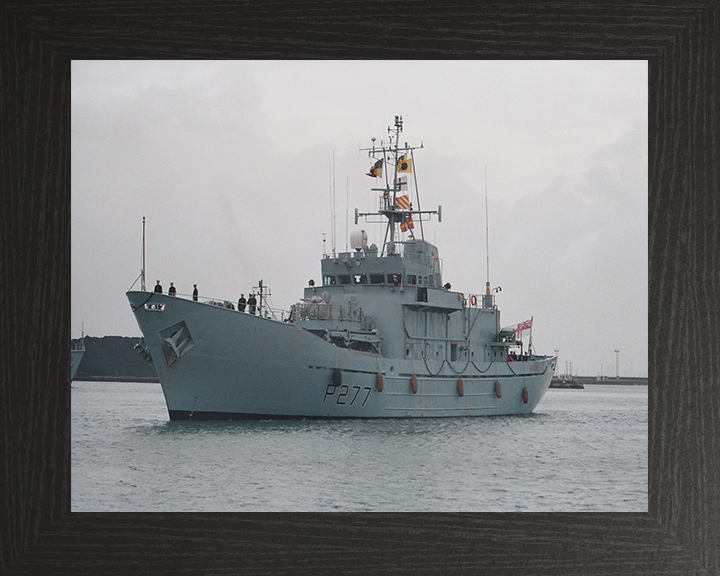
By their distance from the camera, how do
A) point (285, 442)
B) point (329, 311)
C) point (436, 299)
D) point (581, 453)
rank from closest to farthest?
point (285, 442) < point (581, 453) < point (329, 311) < point (436, 299)

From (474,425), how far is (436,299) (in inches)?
97.3

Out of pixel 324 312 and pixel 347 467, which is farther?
pixel 324 312

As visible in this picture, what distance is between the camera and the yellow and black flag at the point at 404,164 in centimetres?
1624

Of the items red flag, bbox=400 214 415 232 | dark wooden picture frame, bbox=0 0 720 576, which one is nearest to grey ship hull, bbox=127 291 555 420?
red flag, bbox=400 214 415 232

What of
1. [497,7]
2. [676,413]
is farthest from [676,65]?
[676,413]

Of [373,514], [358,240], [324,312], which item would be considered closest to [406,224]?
[358,240]

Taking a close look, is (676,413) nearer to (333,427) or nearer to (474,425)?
(333,427)

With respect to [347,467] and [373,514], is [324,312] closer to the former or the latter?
[347,467]

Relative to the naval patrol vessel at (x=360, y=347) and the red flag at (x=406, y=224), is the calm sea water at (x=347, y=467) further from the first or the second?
the red flag at (x=406, y=224)

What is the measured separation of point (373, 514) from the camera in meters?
3.65

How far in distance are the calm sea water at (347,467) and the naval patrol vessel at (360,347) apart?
1.55ft

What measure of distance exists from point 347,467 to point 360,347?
6.02 metres

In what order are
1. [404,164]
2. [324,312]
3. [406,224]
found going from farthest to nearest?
[406,224] → [404,164] → [324,312]

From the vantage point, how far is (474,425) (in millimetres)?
16578
